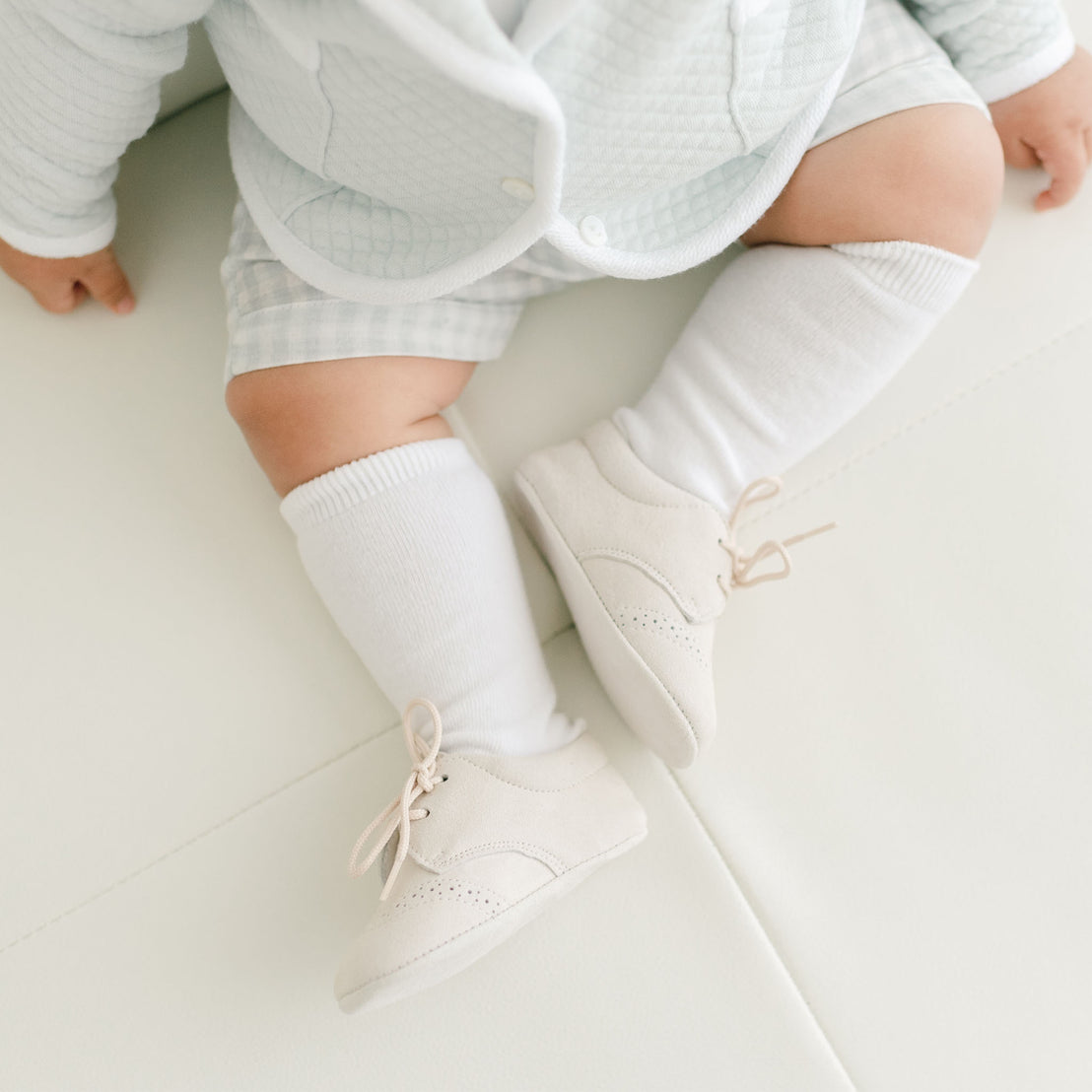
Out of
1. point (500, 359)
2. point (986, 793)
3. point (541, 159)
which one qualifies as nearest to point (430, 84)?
point (541, 159)

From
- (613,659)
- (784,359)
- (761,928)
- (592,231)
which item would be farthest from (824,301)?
(761,928)

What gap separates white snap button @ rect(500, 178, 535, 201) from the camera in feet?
1.60

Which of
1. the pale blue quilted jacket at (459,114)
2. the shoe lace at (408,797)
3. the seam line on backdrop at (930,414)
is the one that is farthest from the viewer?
the seam line on backdrop at (930,414)

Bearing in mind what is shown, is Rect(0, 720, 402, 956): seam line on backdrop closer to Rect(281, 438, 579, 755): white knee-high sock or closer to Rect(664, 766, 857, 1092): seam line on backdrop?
Rect(281, 438, 579, 755): white knee-high sock

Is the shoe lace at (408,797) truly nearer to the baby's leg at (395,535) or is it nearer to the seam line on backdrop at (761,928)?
the baby's leg at (395,535)

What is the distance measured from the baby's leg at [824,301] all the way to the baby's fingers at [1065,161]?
0.29 ft

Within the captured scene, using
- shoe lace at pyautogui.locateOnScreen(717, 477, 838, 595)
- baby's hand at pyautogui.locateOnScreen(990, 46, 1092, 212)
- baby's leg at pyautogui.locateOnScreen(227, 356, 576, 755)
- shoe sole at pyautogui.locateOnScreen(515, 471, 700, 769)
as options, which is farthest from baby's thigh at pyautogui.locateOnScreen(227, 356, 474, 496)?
baby's hand at pyautogui.locateOnScreen(990, 46, 1092, 212)

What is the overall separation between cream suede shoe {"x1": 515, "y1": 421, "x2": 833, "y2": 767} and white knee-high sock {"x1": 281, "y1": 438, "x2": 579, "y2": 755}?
0.05 meters

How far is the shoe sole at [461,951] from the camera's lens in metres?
0.53

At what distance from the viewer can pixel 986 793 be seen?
62 centimetres

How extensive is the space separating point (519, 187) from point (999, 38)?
37 centimetres

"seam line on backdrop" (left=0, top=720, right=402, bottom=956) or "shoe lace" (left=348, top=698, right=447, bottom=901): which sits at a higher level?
"shoe lace" (left=348, top=698, right=447, bottom=901)

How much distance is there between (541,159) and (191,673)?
0.40m

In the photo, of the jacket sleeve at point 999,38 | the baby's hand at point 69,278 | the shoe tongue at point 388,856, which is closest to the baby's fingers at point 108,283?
the baby's hand at point 69,278
